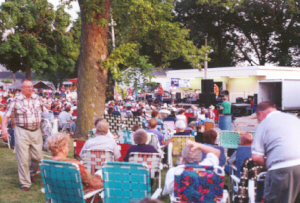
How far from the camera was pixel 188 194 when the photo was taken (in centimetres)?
347

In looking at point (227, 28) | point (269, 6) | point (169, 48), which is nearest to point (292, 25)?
point (269, 6)

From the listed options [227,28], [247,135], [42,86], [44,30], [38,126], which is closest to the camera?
[247,135]

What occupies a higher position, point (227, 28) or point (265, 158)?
point (227, 28)

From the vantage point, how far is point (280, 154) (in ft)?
10.8

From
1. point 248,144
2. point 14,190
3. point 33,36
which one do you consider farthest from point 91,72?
point 33,36

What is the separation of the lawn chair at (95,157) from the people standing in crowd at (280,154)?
2.19 meters

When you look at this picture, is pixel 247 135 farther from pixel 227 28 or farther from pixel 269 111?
pixel 227 28

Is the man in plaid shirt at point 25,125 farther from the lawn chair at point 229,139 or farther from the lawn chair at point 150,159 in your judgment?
the lawn chair at point 229,139

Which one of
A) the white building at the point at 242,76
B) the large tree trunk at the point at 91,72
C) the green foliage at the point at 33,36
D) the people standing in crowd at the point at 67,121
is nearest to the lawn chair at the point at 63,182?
the large tree trunk at the point at 91,72

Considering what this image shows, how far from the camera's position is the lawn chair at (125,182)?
11.7 feet

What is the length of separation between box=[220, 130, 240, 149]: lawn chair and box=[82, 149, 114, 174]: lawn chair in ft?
12.6

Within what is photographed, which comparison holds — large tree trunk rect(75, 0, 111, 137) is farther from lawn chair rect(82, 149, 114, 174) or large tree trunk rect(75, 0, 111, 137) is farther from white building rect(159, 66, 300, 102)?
white building rect(159, 66, 300, 102)

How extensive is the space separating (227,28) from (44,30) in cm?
2087

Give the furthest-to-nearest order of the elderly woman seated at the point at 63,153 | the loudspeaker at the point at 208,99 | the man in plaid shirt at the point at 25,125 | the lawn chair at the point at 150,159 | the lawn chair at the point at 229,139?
1. the loudspeaker at the point at 208,99
2. the lawn chair at the point at 229,139
3. the man in plaid shirt at the point at 25,125
4. the lawn chair at the point at 150,159
5. the elderly woman seated at the point at 63,153
